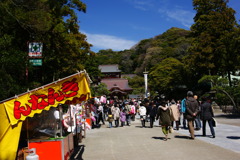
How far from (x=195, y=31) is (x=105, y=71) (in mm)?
46290

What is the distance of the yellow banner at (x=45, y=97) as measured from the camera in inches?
220

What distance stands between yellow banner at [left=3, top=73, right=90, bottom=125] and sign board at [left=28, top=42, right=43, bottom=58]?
5366 millimetres

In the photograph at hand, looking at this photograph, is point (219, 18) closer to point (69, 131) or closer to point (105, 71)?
point (69, 131)

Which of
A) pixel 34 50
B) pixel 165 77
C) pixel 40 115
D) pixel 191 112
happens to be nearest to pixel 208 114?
pixel 191 112

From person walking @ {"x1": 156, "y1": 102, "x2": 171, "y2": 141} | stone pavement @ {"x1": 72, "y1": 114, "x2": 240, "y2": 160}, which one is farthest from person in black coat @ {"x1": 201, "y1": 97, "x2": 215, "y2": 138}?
person walking @ {"x1": 156, "y1": 102, "x2": 171, "y2": 141}

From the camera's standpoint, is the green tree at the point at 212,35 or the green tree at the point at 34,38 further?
the green tree at the point at 212,35

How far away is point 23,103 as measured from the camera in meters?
5.72

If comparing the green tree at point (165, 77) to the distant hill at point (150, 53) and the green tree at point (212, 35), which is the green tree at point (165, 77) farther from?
the green tree at point (212, 35)

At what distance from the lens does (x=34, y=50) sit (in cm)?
1116

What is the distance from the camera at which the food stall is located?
215 inches

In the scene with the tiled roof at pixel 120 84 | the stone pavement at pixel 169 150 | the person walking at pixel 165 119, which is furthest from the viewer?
the tiled roof at pixel 120 84

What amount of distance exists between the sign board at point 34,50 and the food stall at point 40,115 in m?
4.89

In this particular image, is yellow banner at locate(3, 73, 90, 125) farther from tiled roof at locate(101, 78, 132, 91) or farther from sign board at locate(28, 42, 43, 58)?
tiled roof at locate(101, 78, 132, 91)

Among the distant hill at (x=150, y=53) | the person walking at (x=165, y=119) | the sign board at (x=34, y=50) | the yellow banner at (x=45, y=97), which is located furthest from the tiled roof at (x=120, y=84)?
the yellow banner at (x=45, y=97)
